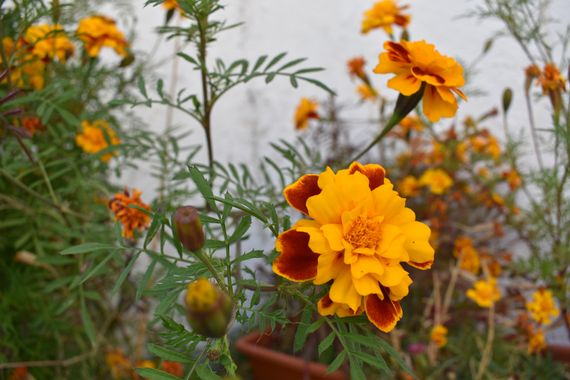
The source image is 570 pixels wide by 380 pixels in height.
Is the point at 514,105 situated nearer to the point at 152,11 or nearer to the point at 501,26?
the point at 501,26

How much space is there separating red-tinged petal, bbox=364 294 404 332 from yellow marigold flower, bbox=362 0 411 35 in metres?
0.57

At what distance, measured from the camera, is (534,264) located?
0.89 m

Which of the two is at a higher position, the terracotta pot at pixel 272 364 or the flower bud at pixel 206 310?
the flower bud at pixel 206 310

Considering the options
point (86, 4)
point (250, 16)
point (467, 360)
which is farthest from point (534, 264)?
point (250, 16)

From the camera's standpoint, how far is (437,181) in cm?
114

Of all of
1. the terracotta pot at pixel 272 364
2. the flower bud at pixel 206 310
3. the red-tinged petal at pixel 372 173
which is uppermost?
the red-tinged petal at pixel 372 173

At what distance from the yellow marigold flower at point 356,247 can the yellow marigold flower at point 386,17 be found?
1.74ft

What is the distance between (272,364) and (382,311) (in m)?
0.80

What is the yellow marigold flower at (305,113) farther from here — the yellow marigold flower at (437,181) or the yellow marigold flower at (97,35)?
the yellow marigold flower at (97,35)

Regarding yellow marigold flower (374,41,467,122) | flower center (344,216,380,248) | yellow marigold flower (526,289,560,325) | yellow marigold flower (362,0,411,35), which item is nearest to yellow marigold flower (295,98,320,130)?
yellow marigold flower (362,0,411,35)

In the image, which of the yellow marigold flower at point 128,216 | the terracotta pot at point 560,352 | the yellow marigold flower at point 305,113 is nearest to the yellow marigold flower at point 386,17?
the yellow marigold flower at point 305,113

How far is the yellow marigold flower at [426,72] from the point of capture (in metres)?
0.43

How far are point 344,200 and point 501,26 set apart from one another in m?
1.21

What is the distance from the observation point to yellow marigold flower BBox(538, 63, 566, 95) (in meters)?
0.66
